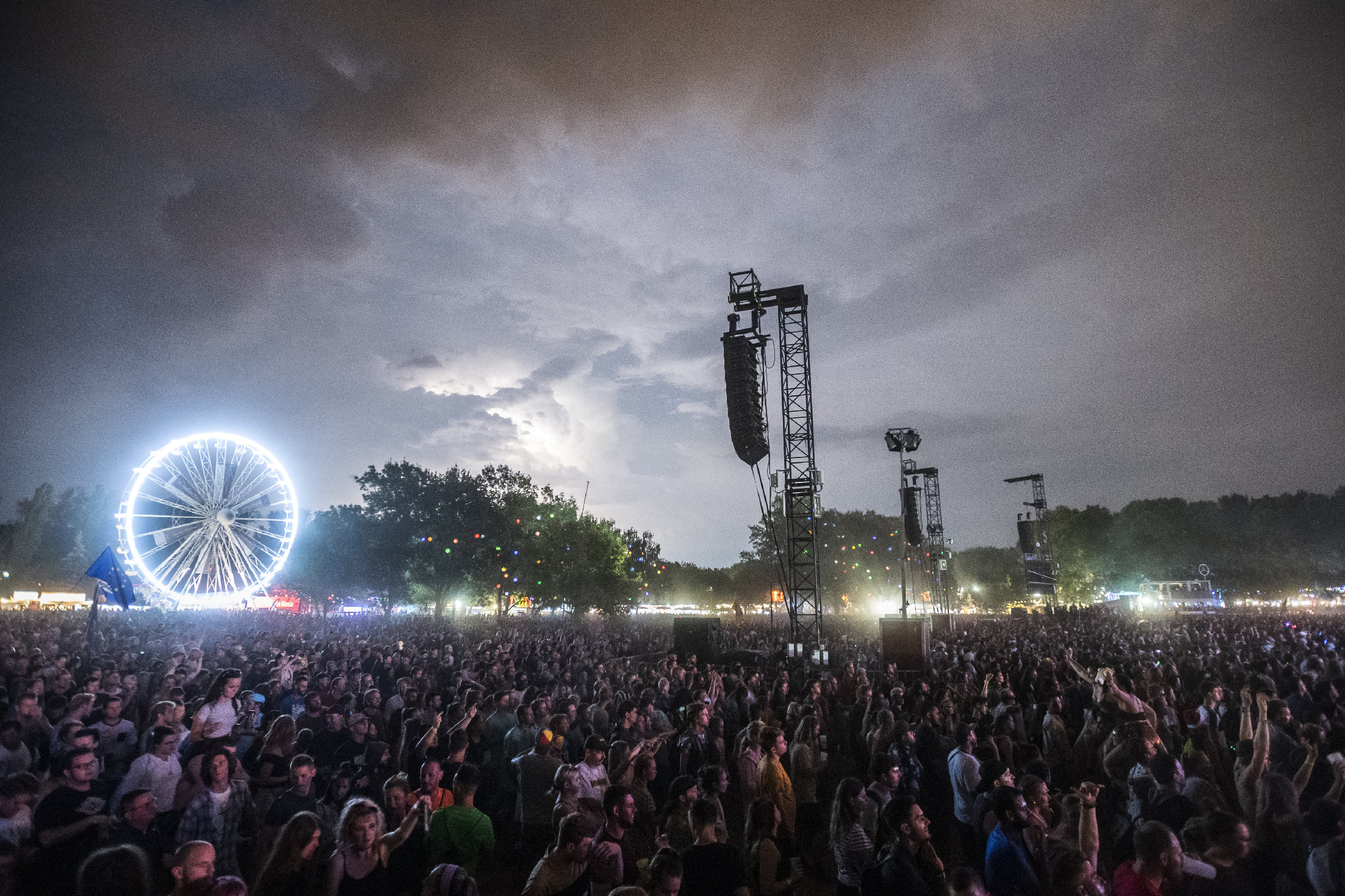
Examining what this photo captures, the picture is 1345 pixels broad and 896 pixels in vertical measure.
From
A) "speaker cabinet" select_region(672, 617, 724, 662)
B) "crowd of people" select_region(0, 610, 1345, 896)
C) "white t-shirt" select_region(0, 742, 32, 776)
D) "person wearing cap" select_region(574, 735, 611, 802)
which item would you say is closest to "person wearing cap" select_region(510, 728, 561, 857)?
"crowd of people" select_region(0, 610, 1345, 896)

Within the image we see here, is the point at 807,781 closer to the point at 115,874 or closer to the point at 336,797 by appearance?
the point at 336,797

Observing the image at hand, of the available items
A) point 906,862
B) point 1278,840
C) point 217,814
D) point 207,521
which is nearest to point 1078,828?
point 1278,840

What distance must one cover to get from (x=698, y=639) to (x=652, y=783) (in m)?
11.9

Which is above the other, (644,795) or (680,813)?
(680,813)

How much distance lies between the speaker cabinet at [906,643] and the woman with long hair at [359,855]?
14758 millimetres

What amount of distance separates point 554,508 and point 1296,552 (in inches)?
3221

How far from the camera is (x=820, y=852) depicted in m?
7.53

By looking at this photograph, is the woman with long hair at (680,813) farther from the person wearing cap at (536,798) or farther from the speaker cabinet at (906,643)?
the speaker cabinet at (906,643)

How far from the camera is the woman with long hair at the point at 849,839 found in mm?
4641

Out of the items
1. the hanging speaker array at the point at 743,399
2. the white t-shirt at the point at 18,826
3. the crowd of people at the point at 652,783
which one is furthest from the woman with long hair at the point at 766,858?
the hanging speaker array at the point at 743,399

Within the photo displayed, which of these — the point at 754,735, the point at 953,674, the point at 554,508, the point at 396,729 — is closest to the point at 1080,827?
the point at 754,735

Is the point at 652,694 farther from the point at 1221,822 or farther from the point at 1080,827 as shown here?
the point at 1221,822

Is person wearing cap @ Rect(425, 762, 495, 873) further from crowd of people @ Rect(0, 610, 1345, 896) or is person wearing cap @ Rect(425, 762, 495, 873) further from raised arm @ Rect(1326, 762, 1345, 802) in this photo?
raised arm @ Rect(1326, 762, 1345, 802)

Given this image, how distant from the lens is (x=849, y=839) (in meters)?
4.72
